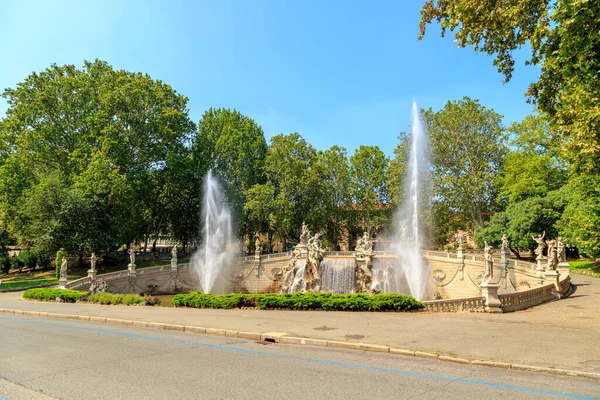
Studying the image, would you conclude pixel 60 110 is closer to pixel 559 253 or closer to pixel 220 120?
pixel 220 120

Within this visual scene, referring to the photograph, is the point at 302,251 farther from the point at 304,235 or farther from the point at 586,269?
the point at 586,269

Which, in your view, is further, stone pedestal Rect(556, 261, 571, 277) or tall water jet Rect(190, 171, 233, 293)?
tall water jet Rect(190, 171, 233, 293)

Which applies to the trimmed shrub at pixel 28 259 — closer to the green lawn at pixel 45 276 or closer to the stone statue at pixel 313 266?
the green lawn at pixel 45 276

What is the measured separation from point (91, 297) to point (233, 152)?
3158cm

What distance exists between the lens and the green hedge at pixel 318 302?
16797 millimetres

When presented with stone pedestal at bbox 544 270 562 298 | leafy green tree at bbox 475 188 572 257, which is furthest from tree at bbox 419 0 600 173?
leafy green tree at bbox 475 188 572 257

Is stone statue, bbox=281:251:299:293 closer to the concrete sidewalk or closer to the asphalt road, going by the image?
the concrete sidewalk

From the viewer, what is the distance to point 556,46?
38.8 feet

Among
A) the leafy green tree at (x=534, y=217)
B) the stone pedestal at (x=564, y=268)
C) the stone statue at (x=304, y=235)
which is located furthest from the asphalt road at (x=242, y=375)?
the leafy green tree at (x=534, y=217)

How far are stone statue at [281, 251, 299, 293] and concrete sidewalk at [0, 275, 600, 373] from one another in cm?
2270

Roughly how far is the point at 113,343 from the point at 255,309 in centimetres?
873

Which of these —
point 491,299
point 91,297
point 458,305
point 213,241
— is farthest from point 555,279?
point 213,241

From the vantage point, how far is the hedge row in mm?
22159

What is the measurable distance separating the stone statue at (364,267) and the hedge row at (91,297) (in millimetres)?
19222
